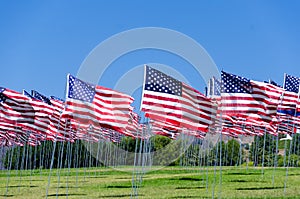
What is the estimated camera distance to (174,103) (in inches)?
776

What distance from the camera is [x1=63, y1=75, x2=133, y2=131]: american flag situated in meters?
20.9

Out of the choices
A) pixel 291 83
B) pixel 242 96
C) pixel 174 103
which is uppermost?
pixel 291 83

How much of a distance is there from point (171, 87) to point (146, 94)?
1210 millimetres

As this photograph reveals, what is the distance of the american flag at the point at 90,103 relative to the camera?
20.9m

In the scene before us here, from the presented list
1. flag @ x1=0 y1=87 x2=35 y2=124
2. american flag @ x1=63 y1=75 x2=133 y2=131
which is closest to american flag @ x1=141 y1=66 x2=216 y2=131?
american flag @ x1=63 y1=75 x2=133 y2=131

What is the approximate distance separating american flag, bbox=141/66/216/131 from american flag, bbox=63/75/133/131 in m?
2.51

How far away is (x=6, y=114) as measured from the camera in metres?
25.7

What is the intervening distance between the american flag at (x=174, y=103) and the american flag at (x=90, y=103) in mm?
2512

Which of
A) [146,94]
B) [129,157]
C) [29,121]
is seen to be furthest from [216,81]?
[129,157]

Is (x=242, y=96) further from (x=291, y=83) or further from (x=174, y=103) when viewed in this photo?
(x=291, y=83)

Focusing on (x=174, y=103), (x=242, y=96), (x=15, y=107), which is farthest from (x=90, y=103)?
(x=242, y=96)

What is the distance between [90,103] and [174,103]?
3.72 meters

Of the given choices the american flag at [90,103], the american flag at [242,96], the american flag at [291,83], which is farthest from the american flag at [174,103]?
the american flag at [291,83]

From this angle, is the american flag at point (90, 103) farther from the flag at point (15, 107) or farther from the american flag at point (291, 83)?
the american flag at point (291, 83)
